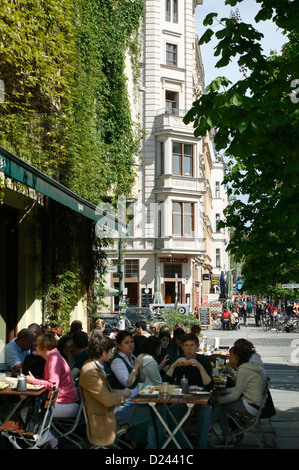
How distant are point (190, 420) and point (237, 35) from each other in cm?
492

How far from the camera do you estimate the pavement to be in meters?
9.04

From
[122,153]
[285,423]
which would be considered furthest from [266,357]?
[285,423]

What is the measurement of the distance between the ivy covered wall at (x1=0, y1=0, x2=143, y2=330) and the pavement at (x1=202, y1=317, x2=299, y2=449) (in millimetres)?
5790

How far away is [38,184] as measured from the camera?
9.92m

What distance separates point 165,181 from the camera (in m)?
42.3

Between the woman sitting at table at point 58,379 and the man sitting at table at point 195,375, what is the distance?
4.24 feet

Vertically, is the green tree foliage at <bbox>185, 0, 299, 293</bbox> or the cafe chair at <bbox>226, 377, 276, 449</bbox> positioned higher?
the green tree foliage at <bbox>185, 0, 299, 293</bbox>

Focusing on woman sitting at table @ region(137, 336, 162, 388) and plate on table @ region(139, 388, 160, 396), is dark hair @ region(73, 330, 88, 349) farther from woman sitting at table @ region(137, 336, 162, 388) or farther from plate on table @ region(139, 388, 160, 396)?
plate on table @ region(139, 388, 160, 396)

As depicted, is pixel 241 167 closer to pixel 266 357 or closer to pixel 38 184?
pixel 266 357

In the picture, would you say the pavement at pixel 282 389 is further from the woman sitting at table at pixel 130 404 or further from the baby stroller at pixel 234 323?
the baby stroller at pixel 234 323

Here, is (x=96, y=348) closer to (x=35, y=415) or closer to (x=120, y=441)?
(x=35, y=415)

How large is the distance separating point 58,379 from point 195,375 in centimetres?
187

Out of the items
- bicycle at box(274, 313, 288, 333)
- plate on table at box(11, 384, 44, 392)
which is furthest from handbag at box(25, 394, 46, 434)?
bicycle at box(274, 313, 288, 333)

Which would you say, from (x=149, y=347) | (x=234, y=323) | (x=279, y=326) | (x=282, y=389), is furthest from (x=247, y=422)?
(x=234, y=323)
